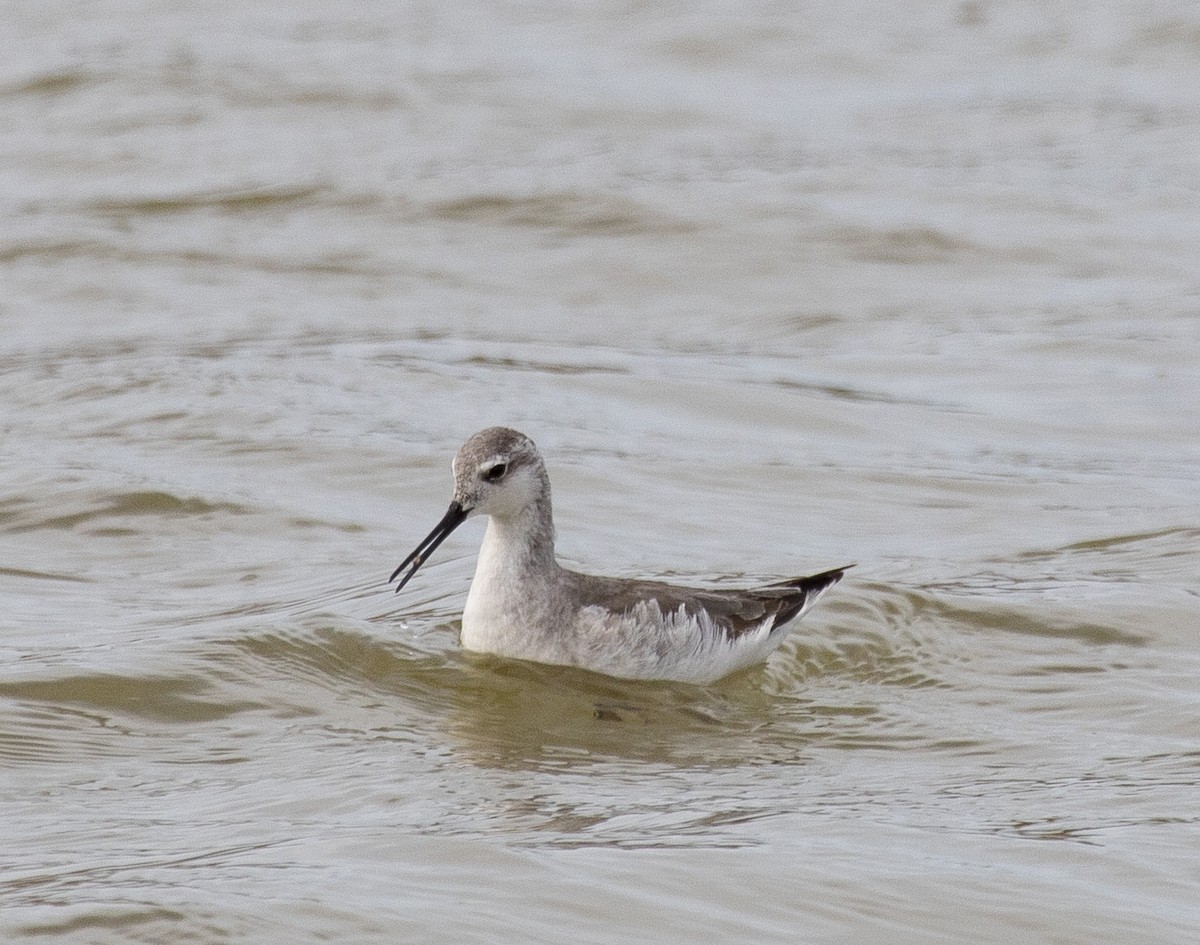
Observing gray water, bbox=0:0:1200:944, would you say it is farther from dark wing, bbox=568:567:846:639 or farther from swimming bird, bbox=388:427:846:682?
dark wing, bbox=568:567:846:639

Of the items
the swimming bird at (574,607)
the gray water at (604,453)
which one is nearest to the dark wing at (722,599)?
the swimming bird at (574,607)

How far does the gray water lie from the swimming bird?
144 millimetres

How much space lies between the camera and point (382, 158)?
72.0ft

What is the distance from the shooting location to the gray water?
7.59 m

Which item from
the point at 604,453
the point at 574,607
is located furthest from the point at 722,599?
the point at 604,453

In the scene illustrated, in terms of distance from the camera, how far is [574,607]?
32.9ft

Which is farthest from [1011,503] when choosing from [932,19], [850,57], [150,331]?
[932,19]

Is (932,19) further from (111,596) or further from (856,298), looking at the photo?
(111,596)

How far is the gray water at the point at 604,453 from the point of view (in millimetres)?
7590

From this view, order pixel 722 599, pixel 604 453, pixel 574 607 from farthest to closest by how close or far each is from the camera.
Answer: pixel 604 453 < pixel 722 599 < pixel 574 607

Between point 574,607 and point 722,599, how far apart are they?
0.71 meters

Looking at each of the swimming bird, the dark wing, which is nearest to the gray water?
the swimming bird

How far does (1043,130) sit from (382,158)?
23.6ft

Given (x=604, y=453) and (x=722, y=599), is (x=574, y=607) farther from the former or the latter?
(x=604, y=453)
